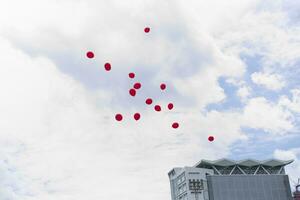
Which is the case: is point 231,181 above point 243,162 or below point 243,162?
below

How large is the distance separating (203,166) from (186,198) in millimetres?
12015

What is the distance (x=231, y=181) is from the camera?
128875 millimetres

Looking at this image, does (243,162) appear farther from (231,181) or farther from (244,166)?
(231,181)

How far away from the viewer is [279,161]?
13788cm

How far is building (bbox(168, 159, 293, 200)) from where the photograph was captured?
124125 millimetres

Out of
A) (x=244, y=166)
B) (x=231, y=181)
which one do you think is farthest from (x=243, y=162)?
(x=231, y=181)

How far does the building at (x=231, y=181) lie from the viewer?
124125 mm

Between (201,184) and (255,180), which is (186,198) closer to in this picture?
(201,184)

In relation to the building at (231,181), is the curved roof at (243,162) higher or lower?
higher

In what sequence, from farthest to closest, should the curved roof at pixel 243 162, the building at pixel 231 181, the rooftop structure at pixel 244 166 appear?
the rooftop structure at pixel 244 166 → the curved roof at pixel 243 162 → the building at pixel 231 181

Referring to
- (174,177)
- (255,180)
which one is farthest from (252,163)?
(174,177)

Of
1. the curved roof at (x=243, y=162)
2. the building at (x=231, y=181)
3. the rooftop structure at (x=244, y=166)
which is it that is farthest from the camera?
the rooftop structure at (x=244, y=166)

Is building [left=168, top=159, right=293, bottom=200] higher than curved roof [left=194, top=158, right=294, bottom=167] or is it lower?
lower

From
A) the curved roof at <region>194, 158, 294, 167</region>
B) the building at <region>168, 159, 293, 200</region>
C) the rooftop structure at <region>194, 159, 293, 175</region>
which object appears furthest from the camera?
the rooftop structure at <region>194, 159, 293, 175</region>
